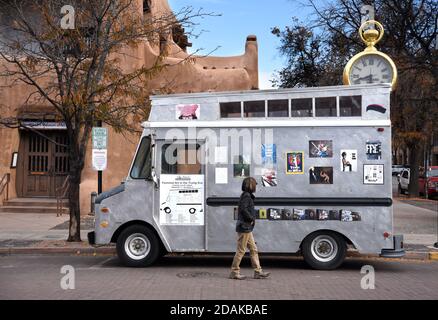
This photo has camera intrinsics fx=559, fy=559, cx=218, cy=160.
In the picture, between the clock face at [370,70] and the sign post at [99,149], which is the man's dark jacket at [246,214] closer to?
the sign post at [99,149]

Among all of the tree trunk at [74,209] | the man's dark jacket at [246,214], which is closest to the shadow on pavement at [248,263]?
the man's dark jacket at [246,214]

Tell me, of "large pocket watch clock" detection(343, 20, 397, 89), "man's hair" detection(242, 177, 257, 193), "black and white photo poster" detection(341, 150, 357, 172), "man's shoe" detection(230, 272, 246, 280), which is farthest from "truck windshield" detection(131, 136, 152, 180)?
"large pocket watch clock" detection(343, 20, 397, 89)

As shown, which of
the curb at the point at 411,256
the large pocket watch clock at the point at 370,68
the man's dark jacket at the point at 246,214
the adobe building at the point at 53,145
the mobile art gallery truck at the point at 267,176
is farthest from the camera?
the adobe building at the point at 53,145

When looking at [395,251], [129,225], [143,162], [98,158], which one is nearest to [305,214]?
[395,251]

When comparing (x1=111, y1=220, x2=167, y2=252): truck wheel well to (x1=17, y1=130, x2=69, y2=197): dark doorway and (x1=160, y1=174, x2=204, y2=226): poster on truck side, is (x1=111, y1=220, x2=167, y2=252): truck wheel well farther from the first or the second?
(x1=17, y1=130, x2=69, y2=197): dark doorway

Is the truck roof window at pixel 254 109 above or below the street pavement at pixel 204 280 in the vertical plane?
above

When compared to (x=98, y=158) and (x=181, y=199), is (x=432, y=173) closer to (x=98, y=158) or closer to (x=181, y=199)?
(x=98, y=158)

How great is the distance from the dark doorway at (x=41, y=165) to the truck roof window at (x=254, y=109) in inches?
473

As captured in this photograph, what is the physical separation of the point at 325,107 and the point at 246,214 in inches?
105

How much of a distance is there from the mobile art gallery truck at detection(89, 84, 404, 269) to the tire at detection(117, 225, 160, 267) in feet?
0.06

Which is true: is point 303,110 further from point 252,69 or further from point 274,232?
point 252,69

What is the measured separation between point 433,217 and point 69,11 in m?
14.6

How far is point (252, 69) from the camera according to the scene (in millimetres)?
25375

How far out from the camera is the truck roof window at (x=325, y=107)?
33.3 feet
